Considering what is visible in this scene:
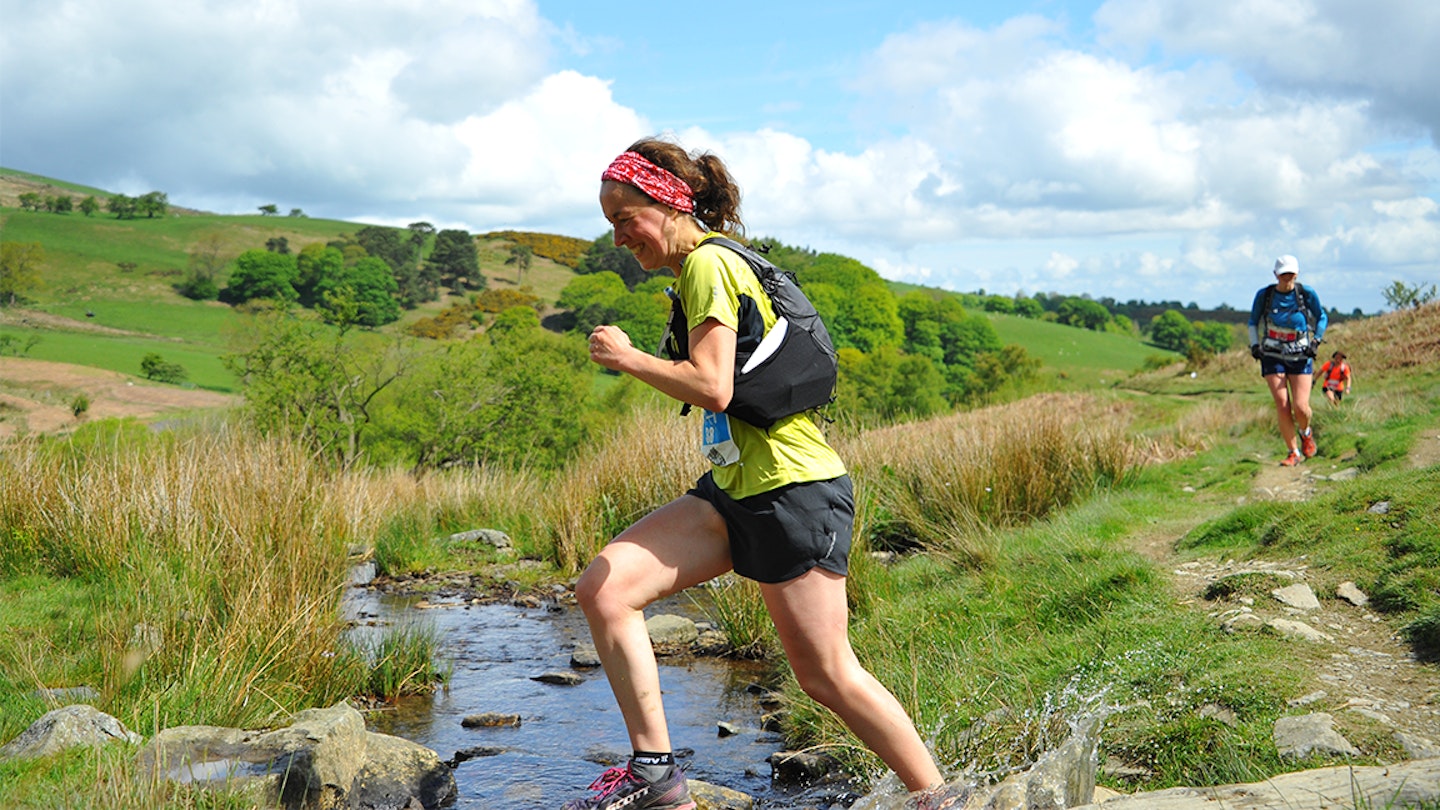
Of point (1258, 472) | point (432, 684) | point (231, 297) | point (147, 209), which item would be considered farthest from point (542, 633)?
point (147, 209)

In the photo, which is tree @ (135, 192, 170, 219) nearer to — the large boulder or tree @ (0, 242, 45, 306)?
tree @ (0, 242, 45, 306)

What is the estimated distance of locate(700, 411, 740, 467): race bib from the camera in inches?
118

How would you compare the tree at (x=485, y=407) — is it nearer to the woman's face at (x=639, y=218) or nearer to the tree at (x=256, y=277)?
the woman's face at (x=639, y=218)

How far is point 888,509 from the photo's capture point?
869cm

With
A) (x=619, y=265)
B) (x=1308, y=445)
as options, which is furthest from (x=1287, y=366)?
(x=619, y=265)

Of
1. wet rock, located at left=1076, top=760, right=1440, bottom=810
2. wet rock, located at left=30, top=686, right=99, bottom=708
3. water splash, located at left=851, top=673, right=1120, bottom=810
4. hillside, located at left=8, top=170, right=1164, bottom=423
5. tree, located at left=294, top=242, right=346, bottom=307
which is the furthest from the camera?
tree, located at left=294, top=242, right=346, bottom=307

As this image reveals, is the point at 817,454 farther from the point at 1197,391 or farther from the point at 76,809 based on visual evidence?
the point at 1197,391

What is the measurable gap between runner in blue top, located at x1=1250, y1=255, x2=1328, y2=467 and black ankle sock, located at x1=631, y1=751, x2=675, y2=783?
8560 millimetres

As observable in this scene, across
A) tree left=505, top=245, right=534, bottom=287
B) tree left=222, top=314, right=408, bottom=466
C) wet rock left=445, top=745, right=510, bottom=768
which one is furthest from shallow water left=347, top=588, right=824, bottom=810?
tree left=505, top=245, right=534, bottom=287

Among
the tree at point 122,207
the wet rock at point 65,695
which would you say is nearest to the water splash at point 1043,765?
the wet rock at point 65,695

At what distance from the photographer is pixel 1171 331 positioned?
125 m

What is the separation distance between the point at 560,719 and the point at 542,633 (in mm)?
2081

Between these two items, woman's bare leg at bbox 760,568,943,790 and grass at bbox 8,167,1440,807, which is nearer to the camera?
woman's bare leg at bbox 760,568,943,790

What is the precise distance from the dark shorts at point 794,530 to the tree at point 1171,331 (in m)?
126
